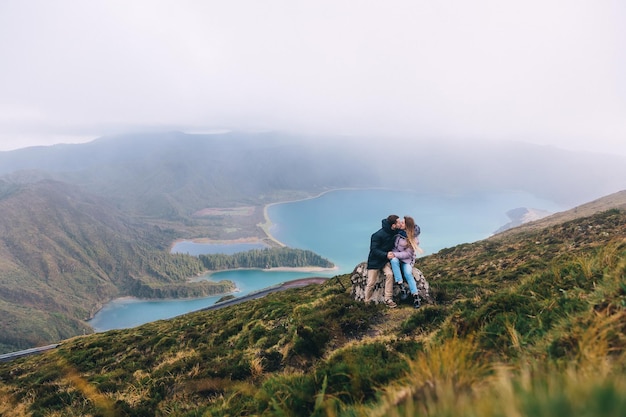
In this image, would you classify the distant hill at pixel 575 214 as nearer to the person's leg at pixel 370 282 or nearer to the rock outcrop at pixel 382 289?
the rock outcrop at pixel 382 289

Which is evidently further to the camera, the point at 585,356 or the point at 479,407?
the point at 585,356

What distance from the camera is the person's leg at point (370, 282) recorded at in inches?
467

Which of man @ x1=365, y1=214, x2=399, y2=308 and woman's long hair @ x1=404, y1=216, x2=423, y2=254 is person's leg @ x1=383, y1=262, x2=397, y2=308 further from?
woman's long hair @ x1=404, y1=216, x2=423, y2=254

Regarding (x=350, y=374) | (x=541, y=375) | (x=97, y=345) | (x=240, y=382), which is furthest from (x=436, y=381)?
(x=97, y=345)

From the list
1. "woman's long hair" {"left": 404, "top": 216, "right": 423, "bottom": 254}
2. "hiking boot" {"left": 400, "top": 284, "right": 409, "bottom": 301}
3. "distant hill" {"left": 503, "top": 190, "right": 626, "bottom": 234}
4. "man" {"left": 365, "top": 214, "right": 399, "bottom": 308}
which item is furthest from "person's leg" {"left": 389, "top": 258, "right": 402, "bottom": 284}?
"distant hill" {"left": 503, "top": 190, "right": 626, "bottom": 234}

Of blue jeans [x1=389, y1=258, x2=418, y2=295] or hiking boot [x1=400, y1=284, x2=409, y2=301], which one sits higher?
blue jeans [x1=389, y1=258, x2=418, y2=295]

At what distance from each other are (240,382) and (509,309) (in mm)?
6003

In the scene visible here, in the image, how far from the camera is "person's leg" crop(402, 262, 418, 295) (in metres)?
11.0

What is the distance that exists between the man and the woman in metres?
0.20

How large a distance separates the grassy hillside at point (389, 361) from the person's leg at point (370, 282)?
0.58 meters

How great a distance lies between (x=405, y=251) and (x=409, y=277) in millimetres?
916

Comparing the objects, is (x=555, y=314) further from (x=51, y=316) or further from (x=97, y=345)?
(x=51, y=316)

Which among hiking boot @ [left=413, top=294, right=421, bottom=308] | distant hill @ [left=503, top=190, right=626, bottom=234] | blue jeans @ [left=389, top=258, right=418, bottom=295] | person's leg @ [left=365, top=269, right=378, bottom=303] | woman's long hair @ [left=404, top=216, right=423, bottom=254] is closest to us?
hiking boot @ [left=413, top=294, right=421, bottom=308]

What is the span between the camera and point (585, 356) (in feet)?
9.98
